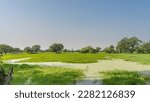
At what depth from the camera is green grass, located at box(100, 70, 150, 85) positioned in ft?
8.79

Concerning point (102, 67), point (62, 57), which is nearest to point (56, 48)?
point (62, 57)

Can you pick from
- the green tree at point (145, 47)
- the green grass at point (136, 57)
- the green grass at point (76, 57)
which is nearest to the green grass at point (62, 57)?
the green grass at point (76, 57)

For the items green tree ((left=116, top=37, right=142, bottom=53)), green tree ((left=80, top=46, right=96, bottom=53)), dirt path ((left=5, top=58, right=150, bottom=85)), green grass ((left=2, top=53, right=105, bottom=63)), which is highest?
green tree ((left=116, top=37, right=142, bottom=53))

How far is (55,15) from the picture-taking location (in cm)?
270

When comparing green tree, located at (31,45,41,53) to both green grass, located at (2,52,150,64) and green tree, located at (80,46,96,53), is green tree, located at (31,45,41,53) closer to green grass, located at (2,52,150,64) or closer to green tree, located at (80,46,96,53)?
green grass, located at (2,52,150,64)

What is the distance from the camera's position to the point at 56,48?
2.73 metres

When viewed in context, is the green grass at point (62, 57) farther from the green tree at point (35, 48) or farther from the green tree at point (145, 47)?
the green tree at point (145, 47)

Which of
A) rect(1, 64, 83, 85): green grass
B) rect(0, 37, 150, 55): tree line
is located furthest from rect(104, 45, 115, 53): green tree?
rect(1, 64, 83, 85): green grass

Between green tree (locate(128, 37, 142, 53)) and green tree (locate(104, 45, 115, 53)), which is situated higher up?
green tree (locate(128, 37, 142, 53))

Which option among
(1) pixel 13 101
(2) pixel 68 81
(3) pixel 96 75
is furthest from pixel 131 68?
(1) pixel 13 101

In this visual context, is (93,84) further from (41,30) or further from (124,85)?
(41,30)

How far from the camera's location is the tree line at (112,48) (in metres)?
2.69

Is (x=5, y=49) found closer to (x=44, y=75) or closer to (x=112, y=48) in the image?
(x=44, y=75)

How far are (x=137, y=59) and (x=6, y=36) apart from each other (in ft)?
2.93
